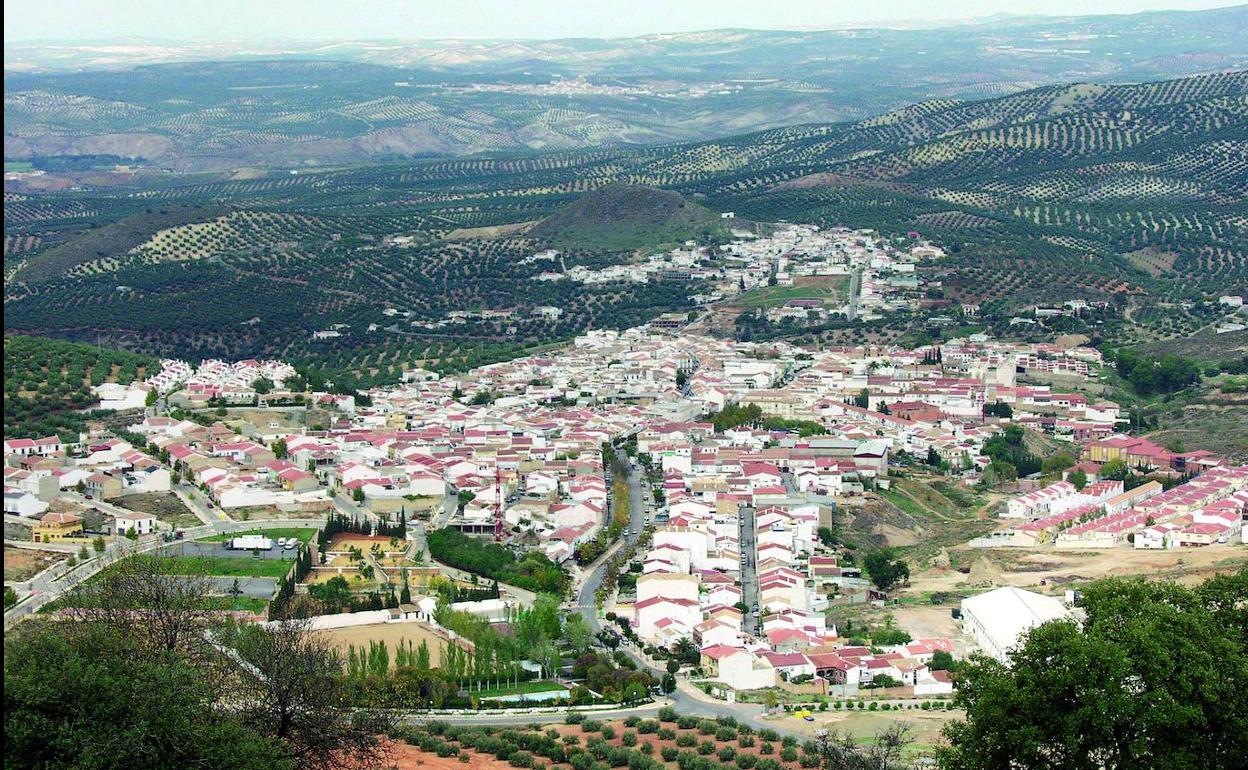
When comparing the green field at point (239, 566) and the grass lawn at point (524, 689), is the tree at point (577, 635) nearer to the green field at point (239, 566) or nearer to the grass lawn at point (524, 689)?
the grass lawn at point (524, 689)

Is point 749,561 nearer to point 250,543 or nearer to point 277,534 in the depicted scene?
point 277,534

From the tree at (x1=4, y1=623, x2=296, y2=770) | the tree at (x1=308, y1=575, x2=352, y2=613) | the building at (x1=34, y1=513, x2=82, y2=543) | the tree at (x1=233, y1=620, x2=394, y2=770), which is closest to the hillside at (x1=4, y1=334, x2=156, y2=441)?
the building at (x1=34, y1=513, x2=82, y2=543)

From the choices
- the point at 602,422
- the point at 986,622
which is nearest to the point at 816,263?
the point at 602,422

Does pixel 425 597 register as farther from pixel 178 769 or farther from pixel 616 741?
pixel 178 769

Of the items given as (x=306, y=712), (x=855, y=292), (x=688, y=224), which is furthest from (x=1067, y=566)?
(x=688, y=224)

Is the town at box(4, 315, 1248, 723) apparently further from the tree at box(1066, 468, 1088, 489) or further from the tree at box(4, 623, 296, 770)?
the tree at box(4, 623, 296, 770)

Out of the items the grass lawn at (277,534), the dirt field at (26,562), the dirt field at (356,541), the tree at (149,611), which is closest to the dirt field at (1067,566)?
the dirt field at (356,541)
